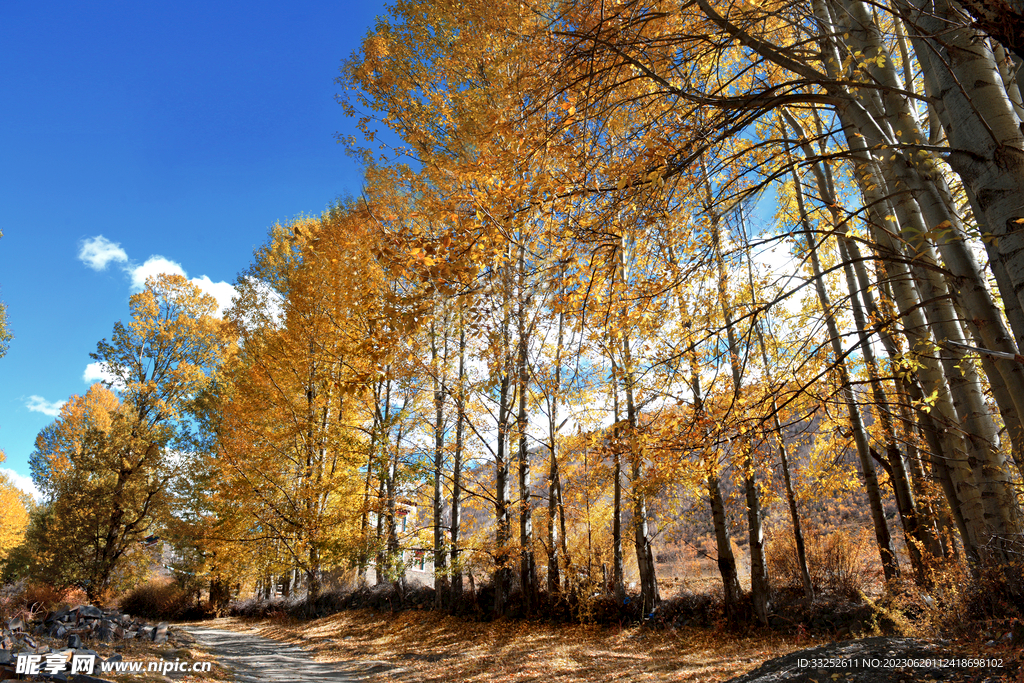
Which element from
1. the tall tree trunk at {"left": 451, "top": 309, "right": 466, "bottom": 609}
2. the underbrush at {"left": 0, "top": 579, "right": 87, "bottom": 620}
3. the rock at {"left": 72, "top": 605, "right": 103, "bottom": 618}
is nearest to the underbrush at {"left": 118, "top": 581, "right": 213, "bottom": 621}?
the underbrush at {"left": 0, "top": 579, "right": 87, "bottom": 620}

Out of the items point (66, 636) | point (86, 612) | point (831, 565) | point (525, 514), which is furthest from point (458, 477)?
point (831, 565)

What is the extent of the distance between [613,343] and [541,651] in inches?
186

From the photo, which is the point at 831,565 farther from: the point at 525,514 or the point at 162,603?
the point at 162,603

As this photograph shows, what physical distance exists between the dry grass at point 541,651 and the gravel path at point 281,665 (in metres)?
0.36

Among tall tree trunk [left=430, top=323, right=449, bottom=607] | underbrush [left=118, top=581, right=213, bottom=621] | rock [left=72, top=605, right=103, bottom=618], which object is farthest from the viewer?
underbrush [left=118, top=581, right=213, bottom=621]

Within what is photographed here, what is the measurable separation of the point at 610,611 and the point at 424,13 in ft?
38.1

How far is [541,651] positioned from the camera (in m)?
7.04

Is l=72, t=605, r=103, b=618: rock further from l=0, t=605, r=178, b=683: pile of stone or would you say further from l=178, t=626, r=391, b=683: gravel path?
l=178, t=626, r=391, b=683: gravel path

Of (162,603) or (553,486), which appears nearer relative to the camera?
(553,486)

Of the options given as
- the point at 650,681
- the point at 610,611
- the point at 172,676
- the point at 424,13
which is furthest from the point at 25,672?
the point at 424,13

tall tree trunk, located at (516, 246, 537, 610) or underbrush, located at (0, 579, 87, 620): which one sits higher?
Answer: tall tree trunk, located at (516, 246, 537, 610)

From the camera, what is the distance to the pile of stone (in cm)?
401

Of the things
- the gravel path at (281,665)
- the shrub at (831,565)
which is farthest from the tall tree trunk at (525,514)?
the shrub at (831,565)

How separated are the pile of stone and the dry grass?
3.05 meters
